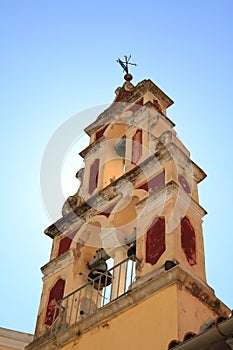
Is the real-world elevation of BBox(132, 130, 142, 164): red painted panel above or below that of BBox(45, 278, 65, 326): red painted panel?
above

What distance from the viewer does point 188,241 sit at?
845 cm

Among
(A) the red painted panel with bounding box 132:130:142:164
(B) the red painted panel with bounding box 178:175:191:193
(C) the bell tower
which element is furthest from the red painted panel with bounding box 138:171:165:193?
(A) the red painted panel with bounding box 132:130:142:164

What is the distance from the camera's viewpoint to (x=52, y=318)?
9.26 metres

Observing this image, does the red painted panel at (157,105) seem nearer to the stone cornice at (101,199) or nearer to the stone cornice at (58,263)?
the stone cornice at (101,199)

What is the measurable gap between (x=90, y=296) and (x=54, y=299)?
0.92 metres

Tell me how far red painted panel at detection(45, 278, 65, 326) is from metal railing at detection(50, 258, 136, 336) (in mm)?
152

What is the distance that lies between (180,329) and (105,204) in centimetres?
354

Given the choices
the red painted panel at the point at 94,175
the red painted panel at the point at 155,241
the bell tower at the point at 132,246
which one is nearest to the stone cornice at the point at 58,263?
the bell tower at the point at 132,246

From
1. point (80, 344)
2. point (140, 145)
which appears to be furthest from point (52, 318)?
point (140, 145)

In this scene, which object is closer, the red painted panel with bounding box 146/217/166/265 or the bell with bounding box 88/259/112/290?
the red painted panel with bounding box 146/217/166/265

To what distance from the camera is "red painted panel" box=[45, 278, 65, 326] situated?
30.4 feet

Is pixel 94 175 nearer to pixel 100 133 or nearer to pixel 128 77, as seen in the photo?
pixel 100 133

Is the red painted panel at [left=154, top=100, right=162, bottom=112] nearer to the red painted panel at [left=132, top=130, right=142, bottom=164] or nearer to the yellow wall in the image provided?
the red painted panel at [left=132, top=130, right=142, bottom=164]

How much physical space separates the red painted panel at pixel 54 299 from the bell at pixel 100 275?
526 millimetres
